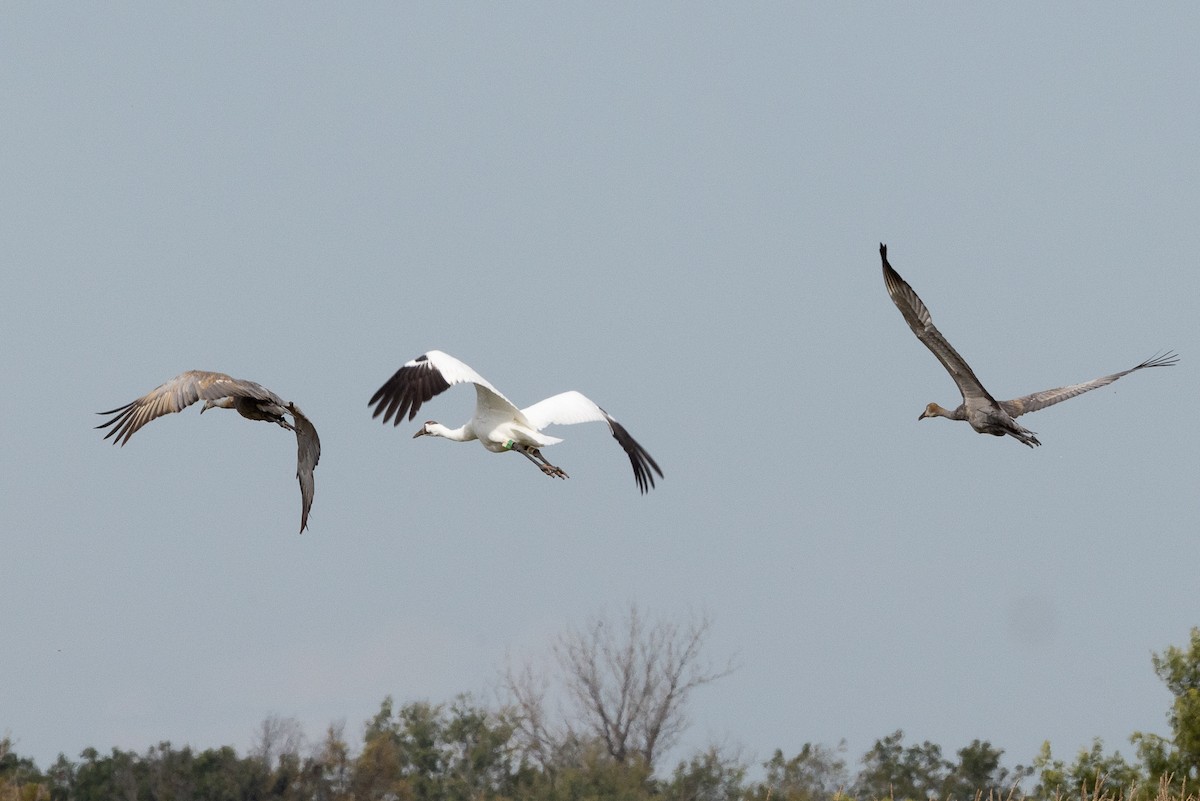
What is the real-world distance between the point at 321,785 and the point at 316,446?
32559 mm

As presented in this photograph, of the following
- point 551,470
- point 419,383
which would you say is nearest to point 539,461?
point 551,470

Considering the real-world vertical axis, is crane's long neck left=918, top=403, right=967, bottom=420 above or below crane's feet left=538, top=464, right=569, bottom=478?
above

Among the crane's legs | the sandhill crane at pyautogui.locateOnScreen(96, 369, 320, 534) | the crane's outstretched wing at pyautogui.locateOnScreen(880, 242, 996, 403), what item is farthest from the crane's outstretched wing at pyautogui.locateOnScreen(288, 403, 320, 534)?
the crane's outstretched wing at pyautogui.locateOnScreen(880, 242, 996, 403)

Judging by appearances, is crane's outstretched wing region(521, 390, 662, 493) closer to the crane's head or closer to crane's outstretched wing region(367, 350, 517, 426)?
crane's outstretched wing region(367, 350, 517, 426)

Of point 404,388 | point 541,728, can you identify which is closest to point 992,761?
point 541,728

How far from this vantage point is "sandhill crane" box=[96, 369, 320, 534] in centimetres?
1527

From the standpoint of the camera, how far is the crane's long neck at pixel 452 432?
661 inches

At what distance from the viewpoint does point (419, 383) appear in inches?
582

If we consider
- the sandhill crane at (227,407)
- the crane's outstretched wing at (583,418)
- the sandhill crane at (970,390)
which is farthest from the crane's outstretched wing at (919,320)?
the sandhill crane at (227,407)

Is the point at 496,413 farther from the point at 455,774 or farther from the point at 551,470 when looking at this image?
the point at 455,774

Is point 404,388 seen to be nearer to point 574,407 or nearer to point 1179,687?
point 574,407

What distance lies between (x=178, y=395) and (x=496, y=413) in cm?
289

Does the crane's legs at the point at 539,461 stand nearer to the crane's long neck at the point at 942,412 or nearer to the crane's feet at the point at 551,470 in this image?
the crane's feet at the point at 551,470

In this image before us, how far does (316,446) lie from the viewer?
56.3 ft
